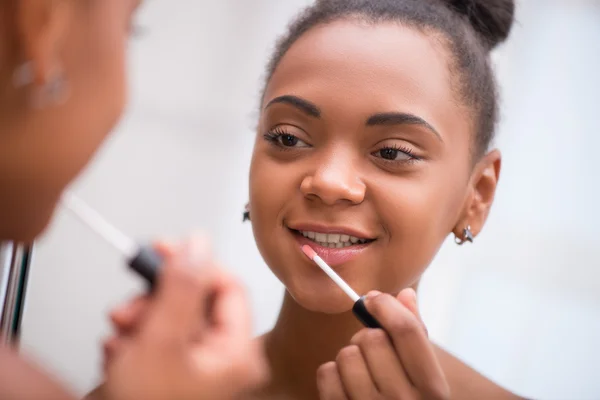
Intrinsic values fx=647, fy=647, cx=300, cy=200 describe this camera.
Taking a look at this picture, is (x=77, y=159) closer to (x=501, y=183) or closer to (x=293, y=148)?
(x=293, y=148)

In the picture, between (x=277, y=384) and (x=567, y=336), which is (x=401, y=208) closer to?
(x=277, y=384)

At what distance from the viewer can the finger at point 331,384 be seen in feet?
2.01

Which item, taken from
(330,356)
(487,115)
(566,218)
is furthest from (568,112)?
(330,356)

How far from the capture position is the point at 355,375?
595 mm

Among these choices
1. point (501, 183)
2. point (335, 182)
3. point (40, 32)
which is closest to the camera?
point (40, 32)

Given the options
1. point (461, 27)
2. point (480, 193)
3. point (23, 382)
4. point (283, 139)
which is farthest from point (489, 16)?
point (23, 382)

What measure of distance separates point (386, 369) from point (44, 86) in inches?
14.7

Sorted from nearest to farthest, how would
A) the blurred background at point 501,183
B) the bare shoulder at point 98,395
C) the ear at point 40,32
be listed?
the ear at point 40,32 < the bare shoulder at point 98,395 < the blurred background at point 501,183

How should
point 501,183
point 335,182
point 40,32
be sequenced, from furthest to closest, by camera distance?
point 501,183 < point 335,182 < point 40,32

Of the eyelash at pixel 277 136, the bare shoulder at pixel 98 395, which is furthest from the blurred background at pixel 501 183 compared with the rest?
the bare shoulder at pixel 98 395

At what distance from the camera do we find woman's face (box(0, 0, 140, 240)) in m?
0.39

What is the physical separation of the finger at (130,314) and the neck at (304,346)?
1.17 ft

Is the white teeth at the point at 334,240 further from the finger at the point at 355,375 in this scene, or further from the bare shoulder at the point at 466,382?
the bare shoulder at the point at 466,382

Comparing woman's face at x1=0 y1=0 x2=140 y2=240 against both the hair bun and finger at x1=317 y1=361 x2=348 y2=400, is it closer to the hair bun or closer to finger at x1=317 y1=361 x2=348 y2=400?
finger at x1=317 y1=361 x2=348 y2=400
